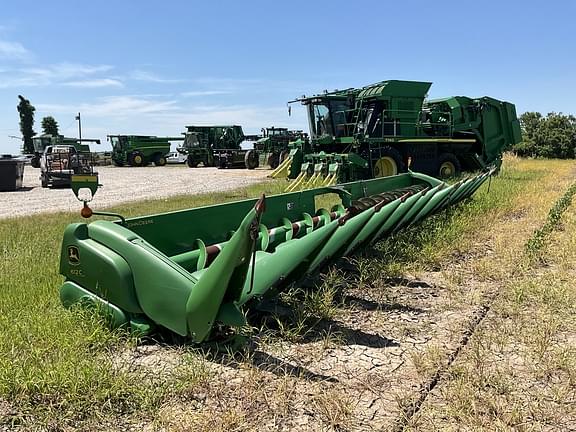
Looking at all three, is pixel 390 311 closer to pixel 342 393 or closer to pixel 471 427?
pixel 342 393

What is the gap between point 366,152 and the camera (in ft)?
39.8

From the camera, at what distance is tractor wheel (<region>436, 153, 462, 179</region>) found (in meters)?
13.5

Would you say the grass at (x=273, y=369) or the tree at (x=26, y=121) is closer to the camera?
the grass at (x=273, y=369)

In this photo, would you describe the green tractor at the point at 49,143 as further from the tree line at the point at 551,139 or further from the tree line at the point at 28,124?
the tree line at the point at 551,139

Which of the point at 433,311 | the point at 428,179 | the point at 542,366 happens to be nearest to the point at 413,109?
the point at 428,179

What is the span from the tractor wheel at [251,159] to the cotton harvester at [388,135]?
32.6 ft

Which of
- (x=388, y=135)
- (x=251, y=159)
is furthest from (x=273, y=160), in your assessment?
(x=388, y=135)

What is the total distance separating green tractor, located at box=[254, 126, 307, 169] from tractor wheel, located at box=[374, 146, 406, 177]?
38.0ft

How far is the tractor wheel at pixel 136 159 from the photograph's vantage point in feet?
98.2

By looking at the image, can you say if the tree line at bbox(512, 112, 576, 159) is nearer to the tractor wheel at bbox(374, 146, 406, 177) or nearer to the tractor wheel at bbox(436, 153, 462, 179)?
the tractor wheel at bbox(436, 153, 462, 179)

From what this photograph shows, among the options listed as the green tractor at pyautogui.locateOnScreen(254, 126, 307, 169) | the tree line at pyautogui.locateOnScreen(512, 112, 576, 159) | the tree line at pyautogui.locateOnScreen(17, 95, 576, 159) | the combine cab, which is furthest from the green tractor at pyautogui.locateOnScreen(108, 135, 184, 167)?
the tree line at pyautogui.locateOnScreen(512, 112, 576, 159)

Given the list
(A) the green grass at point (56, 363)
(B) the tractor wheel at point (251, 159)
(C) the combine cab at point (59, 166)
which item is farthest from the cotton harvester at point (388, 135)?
(B) the tractor wheel at point (251, 159)

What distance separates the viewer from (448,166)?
13.6 meters

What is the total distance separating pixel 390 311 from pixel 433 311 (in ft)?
0.91
